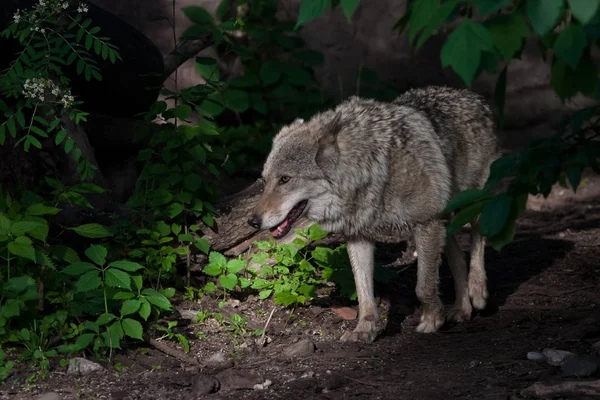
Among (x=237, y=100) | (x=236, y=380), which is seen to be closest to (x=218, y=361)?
(x=236, y=380)

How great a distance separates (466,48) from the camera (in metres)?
2.08

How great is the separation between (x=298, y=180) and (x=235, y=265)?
2.68ft

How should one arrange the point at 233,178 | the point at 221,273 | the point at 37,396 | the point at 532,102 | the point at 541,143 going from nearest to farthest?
1. the point at 541,143
2. the point at 37,396
3. the point at 221,273
4. the point at 233,178
5. the point at 532,102

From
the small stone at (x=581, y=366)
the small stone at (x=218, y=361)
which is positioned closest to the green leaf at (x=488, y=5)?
the small stone at (x=581, y=366)

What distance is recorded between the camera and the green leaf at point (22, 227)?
456cm

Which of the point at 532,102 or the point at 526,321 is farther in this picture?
the point at 532,102

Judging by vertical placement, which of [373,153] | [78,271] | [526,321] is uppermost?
[373,153]

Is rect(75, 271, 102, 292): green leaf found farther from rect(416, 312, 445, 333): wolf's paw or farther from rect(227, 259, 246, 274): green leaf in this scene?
rect(416, 312, 445, 333): wolf's paw

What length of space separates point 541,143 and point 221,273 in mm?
2972

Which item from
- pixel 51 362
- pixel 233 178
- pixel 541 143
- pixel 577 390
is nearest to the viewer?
pixel 541 143

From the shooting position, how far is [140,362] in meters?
4.68

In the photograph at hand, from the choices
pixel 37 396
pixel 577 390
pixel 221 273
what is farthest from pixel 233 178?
pixel 577 390

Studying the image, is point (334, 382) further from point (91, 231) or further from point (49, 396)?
point (91, 231)

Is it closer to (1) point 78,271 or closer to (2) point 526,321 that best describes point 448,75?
(2) point 526,321
